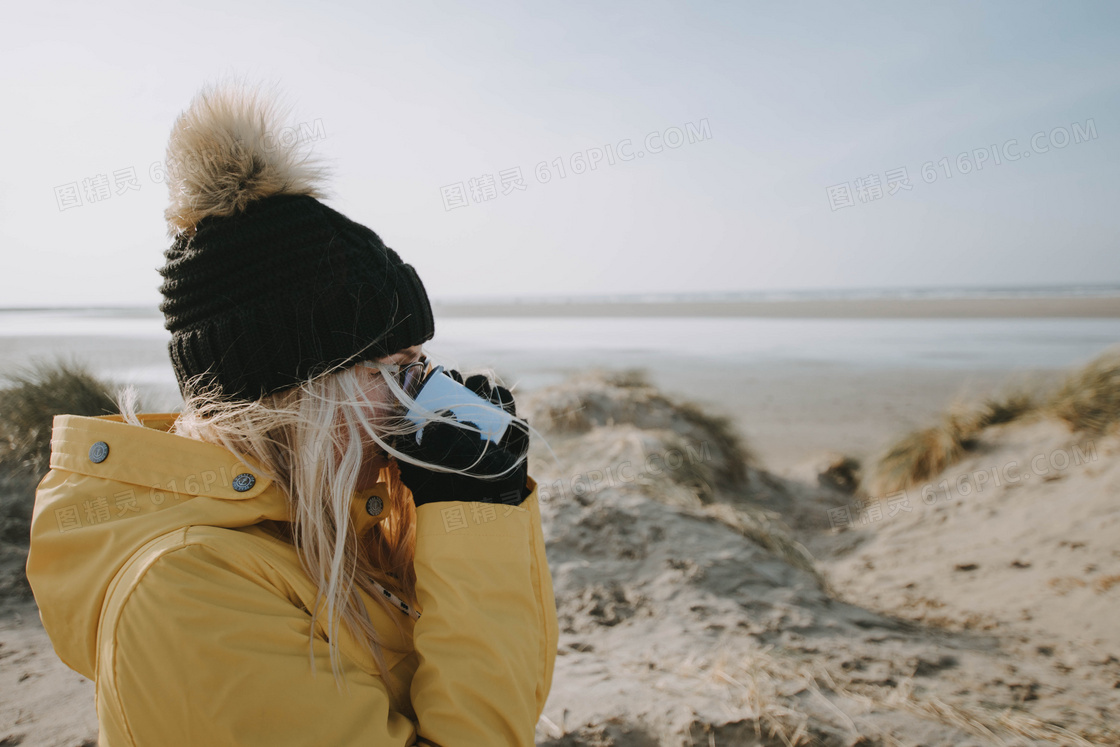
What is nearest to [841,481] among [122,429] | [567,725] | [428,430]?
[567,725]

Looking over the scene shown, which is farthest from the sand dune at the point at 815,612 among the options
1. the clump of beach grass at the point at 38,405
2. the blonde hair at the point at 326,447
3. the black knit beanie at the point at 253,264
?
the black knit beanie at the point at 253,264

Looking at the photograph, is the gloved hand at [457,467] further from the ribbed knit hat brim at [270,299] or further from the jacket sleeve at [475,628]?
the ribbed knit hat brim at [270,299]

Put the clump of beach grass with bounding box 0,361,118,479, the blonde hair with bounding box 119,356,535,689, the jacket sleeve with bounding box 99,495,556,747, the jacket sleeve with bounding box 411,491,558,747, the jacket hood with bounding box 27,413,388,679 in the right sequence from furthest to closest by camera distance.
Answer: the clump of beach grass with bounding box 0,361,118,479
the blonde hair with bounding box 119,356,535,689
the jacket sleeve with bounding box 411,491,558,747
the jacket hood with bounding box 27,413,388,679
the jacket sleeve with bounding box 99,495,556,747

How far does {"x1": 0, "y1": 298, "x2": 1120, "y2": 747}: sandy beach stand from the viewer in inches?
89.2

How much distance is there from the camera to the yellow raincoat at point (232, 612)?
3.17 ft

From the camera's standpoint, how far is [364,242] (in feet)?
4.87

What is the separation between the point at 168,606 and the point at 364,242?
0.88 metres

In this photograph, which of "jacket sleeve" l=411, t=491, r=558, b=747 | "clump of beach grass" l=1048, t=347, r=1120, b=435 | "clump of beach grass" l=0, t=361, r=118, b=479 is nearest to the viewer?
"jacket sleeve" l=411, t=491, r=558, b=747

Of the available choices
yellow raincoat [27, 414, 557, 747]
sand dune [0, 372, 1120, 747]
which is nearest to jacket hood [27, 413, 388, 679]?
yellow raincoat [27, 414, 557, 747]

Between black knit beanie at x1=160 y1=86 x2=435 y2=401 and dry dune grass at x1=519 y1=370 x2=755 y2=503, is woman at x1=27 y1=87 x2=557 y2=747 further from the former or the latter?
dry dune grass at x1=519 y1=370 x2=755 y2=503

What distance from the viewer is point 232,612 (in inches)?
40.9

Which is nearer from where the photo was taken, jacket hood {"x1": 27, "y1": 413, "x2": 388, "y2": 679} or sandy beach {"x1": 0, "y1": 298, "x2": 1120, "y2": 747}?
jacket hood {"x1": 27, "y1": 413, "x2": 388, "y2": 679}

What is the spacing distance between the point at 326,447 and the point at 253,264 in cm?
44

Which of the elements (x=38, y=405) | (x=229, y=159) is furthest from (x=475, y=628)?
(x=38, y=405)
